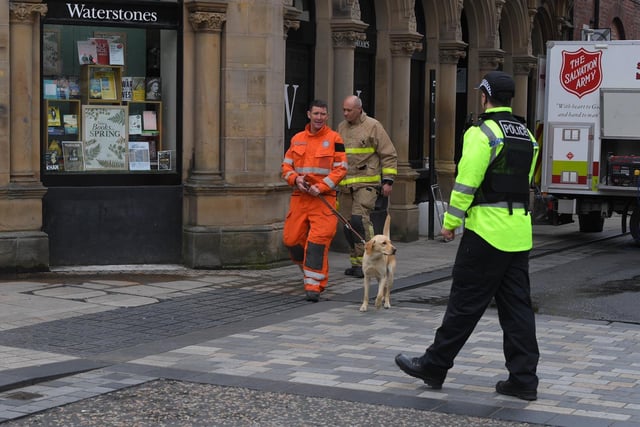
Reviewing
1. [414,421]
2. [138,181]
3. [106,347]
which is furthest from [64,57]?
[414,421]

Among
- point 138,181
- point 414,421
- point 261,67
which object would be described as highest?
point 261,67

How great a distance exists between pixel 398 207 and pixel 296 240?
6.12 meters

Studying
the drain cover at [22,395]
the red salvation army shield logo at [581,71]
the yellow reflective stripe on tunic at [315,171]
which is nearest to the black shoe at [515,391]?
the drain cover at [22,395]

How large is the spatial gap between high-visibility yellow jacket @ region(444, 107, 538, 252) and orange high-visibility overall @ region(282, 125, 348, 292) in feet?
12.2

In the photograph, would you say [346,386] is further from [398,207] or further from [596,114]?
[596,114]

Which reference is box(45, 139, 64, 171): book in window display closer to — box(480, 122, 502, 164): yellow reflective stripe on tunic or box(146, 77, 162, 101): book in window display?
box(146, 77, 162, 101): book in window display

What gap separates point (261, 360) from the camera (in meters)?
7.73

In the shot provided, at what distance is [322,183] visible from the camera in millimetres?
10477

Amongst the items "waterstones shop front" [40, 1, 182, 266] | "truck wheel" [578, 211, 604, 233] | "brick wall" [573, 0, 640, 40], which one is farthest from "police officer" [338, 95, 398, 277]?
"brick wall" [573, 0, 640, 40]

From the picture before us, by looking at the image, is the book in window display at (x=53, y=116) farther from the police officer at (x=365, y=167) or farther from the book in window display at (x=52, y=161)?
the police officer at (x=365, y=167)

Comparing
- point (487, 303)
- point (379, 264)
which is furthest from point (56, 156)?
point (487, 303)

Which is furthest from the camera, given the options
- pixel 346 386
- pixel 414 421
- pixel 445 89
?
pixel 445 89

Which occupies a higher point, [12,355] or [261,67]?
[261,67]

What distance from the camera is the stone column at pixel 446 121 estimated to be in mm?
18359
